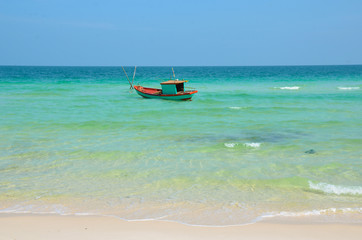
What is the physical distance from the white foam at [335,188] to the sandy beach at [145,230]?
1.94 meters

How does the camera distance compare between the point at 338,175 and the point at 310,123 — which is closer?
the point at 338,175

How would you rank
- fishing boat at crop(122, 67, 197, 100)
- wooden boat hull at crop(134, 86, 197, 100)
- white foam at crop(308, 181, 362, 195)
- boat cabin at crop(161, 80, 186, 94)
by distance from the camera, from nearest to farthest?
white foam at crop(308, 181, 362, 195), boat cabin at crop(161, 80, 186, 94), fishing boat at crop(122, 67, 197, 100), wooden boat hull at crop(134, 86, 197, 100)

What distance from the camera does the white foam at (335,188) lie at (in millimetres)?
7696

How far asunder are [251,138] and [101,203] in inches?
315

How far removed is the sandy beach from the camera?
17.9 ft

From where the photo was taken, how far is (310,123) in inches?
688

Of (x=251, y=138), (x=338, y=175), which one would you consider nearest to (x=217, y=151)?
(x=251, y=138)

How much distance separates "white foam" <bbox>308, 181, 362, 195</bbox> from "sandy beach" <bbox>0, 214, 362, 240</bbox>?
194cm

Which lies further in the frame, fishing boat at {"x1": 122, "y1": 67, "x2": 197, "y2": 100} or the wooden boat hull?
the wooden boat hull

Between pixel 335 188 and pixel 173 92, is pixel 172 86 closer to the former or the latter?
pixel 173 92

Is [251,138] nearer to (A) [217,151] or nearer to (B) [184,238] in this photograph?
(A) [217,151]

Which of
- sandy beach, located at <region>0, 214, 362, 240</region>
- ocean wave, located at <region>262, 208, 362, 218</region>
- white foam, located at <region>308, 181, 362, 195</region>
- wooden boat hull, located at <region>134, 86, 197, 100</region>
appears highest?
wooden boat hull, located at <region>134, 86, 197, 100</region>

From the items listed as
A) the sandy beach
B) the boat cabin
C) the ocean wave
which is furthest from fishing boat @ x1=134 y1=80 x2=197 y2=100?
the sandy beach

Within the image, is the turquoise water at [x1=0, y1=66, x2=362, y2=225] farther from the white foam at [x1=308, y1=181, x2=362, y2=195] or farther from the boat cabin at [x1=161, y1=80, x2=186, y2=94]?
the boat cabin at [x1=161, y1=80, x2=186, y2=94]
